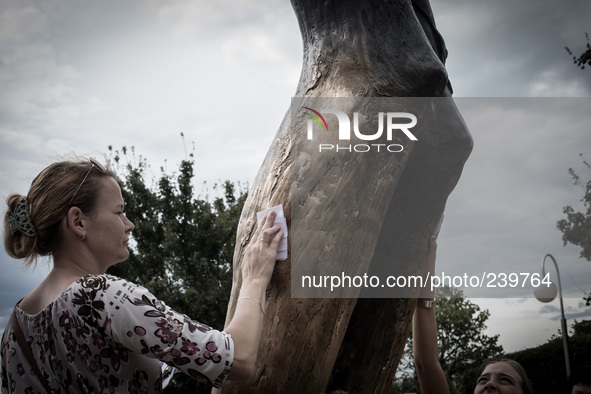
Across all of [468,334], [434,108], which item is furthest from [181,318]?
[468,334]

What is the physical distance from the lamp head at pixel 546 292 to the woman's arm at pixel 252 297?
12.4 metres

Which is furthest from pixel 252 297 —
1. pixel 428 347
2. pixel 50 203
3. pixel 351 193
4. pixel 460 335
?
pixel 460 335

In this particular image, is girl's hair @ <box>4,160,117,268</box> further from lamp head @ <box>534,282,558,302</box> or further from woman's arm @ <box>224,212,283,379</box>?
lamp head @ <box>534,282,558,302</box>

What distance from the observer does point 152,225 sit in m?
13.8

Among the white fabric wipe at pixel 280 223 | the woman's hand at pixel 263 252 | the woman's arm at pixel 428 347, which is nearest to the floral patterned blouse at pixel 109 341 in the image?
the woman's hand at pixel 263 252

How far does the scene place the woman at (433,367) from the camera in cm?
261

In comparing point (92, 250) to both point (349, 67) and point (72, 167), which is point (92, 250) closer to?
point (72, 167)

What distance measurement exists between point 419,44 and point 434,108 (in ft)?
1.07

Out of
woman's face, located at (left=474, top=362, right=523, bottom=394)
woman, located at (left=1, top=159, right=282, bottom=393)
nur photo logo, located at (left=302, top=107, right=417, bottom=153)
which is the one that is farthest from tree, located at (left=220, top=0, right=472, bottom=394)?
woman's face, located at (left=474, top=362, right=523, bottom=394)

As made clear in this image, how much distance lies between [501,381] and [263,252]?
1.50 metres

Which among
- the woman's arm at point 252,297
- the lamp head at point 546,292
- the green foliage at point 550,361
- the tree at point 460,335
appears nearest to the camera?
the woman's arm at point 252,297

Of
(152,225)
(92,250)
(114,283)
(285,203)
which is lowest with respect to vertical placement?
(114,283)

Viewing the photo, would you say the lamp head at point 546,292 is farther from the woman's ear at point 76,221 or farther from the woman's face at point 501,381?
the woman's ear at point 76,221

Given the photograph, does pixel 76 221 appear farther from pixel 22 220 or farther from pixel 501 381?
pixel 501 381
